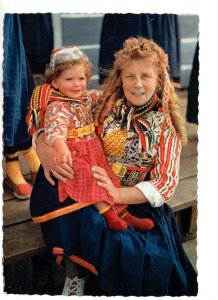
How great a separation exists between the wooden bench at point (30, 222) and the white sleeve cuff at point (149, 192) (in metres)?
0.25

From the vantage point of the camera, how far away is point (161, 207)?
5.66ft

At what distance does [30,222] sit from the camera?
72.9 inches

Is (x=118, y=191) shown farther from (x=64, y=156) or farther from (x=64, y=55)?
(x=64, y=55)

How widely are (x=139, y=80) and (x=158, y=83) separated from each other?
0.08 meters

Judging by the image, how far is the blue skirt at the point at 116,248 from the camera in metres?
1.59

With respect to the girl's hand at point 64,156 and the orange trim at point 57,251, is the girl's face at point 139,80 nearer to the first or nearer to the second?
the girl's hand at point 64,156

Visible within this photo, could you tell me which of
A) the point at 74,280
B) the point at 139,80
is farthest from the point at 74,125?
the point at 74,280

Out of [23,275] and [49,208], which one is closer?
[49,208]

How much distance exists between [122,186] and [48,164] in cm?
27

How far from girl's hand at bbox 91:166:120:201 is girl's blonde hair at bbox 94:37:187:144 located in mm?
165

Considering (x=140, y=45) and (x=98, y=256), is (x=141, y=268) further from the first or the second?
(x=140, y=45)

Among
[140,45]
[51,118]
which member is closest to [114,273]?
[51,118]

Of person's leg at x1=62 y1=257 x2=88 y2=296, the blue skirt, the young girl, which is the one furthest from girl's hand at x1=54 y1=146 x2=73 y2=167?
person's leg at x1=62 y1=257 x2=88 y2=296

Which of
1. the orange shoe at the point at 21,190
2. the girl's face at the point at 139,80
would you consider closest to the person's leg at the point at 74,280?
the orange shoe at the point at 21,190
